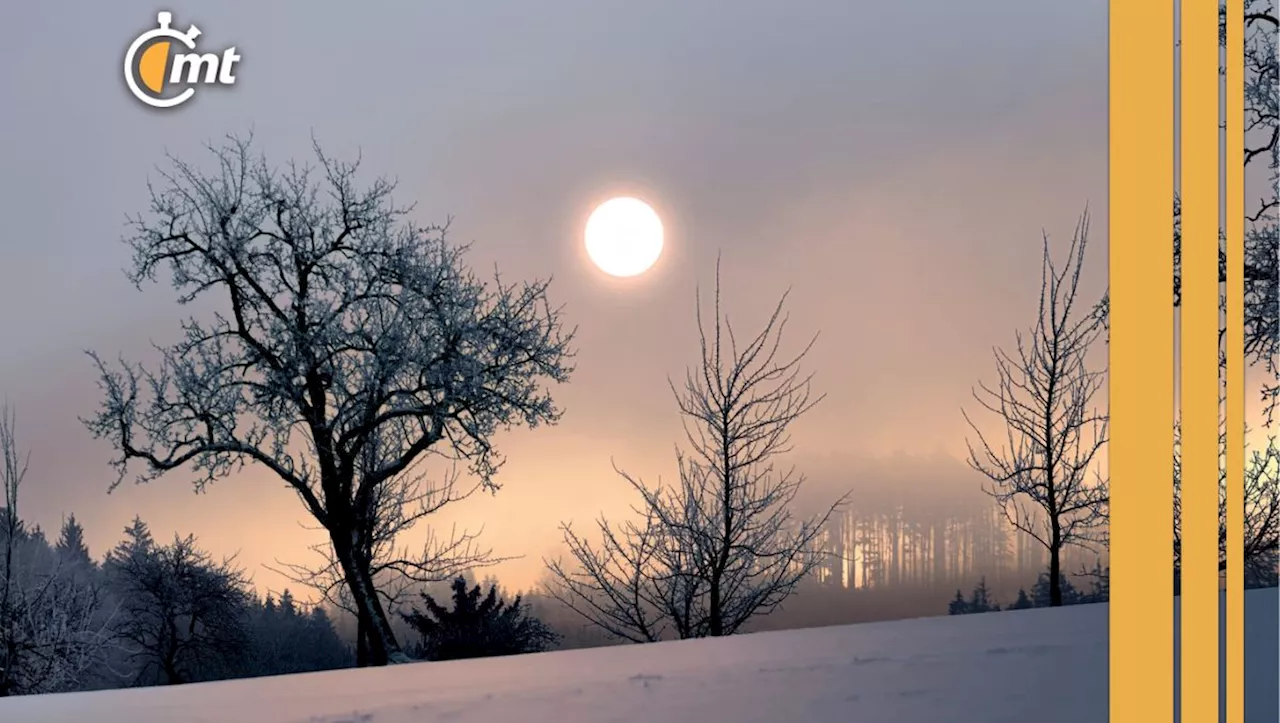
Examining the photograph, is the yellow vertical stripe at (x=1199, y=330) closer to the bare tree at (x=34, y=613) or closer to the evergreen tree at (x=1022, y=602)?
the evergreen tree at (x=1022, y=602)

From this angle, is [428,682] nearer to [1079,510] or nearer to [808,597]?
[808,597]

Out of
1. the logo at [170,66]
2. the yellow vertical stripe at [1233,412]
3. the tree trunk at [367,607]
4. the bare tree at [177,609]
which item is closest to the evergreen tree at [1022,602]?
the yellow vertical stripe at [1233,412]

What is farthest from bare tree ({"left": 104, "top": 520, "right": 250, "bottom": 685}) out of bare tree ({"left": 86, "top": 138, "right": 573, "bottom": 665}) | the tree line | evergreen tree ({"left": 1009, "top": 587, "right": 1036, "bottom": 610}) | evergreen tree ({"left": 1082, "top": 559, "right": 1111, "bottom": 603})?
evergreen tree ({"left": 1082, "top": 559, "right": 1111, "bottom": 603})

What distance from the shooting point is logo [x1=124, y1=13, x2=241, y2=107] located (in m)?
3.52

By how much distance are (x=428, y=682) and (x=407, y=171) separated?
176 centimetres

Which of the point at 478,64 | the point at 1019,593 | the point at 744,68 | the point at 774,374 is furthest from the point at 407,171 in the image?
the point at 1019,593

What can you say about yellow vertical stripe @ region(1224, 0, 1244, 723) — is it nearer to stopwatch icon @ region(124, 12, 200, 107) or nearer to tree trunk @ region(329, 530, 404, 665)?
tree trunk @ region(329, 530, 404, 665)

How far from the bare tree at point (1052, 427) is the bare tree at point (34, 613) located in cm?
340

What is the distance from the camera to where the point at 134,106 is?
3.51 meters

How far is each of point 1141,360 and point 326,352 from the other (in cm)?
268

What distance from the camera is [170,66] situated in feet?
11.6

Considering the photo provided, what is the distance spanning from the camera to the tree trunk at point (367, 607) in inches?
150

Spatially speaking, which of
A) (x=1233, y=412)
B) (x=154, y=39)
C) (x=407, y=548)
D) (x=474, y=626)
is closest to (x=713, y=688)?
(x=474, y=626)

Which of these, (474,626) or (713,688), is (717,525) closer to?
(474,626)
